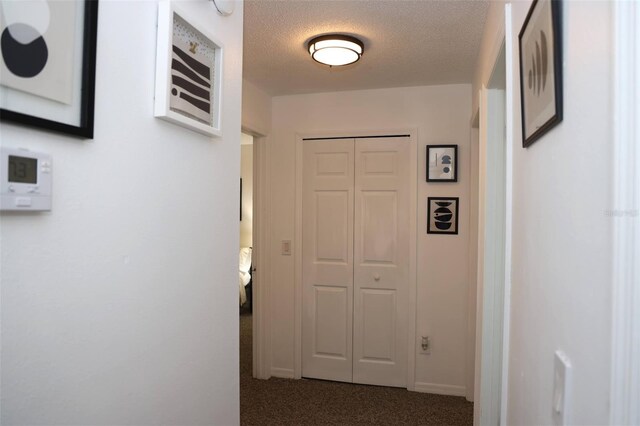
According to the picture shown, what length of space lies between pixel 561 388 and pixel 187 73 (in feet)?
3.84

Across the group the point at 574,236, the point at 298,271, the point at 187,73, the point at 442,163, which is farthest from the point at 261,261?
the point at 574,236

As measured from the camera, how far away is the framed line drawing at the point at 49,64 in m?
0.68

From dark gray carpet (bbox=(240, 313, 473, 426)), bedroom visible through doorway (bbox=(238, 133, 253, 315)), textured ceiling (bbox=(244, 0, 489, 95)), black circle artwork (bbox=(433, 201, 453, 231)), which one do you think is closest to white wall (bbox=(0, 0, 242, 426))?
textured ceiling (bbox=(244, 0, 489, 95))

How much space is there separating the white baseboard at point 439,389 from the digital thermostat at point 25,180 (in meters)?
3.16

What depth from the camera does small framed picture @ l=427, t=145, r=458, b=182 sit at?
3201 mm

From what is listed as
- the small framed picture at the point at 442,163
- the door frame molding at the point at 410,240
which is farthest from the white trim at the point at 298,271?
the small framed picture at the point at 442,163

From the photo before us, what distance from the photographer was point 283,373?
11.8 feet

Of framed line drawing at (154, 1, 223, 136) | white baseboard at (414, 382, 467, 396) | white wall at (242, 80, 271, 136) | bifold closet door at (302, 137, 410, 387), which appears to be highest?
white wall at (242, 80, 271, 136)

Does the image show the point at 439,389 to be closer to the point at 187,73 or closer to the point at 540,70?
the point at 540,70

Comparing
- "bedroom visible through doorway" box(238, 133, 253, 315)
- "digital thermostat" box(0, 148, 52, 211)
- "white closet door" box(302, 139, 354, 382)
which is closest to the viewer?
"digital thermostat" box(0, 148, 52, 211)

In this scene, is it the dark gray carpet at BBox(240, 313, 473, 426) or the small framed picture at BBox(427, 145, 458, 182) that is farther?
the small framed picture at BBox(427, 145, 458, 182)

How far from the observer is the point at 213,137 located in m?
1.35

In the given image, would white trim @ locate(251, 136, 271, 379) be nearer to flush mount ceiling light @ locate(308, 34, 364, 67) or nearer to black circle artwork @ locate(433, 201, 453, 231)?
flush mount ceiling light @ locate(308, 34, 364, 67)

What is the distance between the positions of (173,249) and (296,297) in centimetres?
249
